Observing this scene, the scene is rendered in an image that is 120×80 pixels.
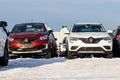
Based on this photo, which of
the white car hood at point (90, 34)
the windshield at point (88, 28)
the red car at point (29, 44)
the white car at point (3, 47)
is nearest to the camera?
the white car at point (3, 47)

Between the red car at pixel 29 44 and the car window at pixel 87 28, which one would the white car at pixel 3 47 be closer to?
the red car at pixel 29 44

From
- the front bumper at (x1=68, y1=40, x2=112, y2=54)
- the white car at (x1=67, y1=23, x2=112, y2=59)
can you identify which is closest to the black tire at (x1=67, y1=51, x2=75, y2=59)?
the white car at (x1=67, y1=23, x2=112, y2=59)

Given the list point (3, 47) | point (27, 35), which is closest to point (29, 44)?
point (27, 35)

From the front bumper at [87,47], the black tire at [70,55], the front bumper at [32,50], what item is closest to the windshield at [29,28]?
the front bumper at [32,50]

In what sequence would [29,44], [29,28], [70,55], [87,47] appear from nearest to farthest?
[87,47] → [70,55] → [29,44] → [29,28]

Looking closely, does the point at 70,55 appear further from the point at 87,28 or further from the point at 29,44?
the point at 87,28

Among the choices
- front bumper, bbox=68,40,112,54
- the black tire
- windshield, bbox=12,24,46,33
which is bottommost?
the black tire

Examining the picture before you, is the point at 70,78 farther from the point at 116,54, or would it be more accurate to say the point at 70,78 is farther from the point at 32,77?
the point at 116,54

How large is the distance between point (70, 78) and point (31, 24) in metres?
10.9

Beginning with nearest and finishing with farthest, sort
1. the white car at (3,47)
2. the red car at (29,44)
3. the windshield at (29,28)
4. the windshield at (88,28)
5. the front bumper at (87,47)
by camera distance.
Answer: the white car at (3,47), the front bumper at (87,47), the red car at (29,44), the windshield at (88,28), the windshield at (29,28)

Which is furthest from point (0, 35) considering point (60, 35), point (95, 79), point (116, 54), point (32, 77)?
point (60, 35)

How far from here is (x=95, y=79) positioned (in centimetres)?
1005

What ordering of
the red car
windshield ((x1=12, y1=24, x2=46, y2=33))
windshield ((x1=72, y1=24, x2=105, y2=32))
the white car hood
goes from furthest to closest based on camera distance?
windshield ((x1=12, y1=24, x2=46, y2=33)) → windshield ((x1=72, y1=24, x2=105, y2=32)) → the red car → the white car hood

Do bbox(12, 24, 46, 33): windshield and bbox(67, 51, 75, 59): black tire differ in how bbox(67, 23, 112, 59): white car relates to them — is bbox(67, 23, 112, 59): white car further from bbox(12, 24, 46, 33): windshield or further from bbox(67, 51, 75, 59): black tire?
bbox(12, 24, 46, 33): windshield
